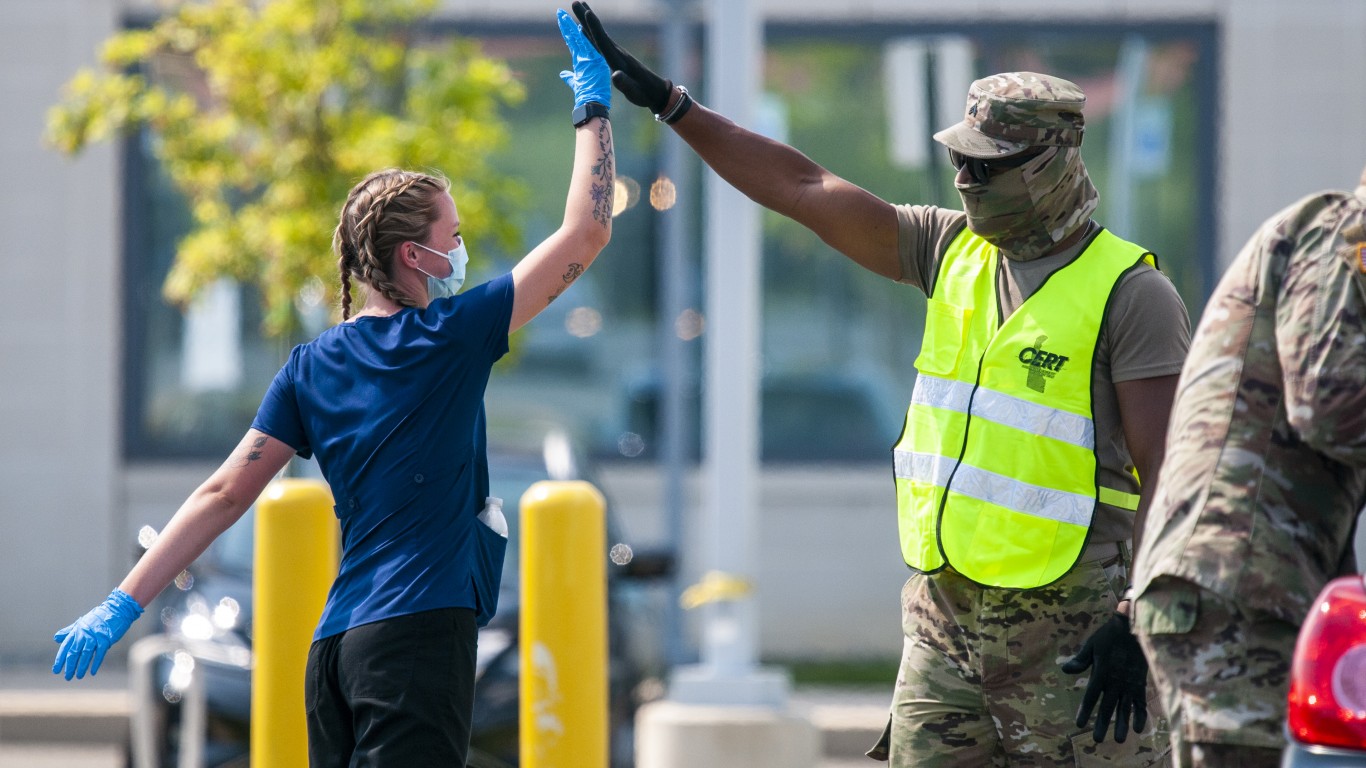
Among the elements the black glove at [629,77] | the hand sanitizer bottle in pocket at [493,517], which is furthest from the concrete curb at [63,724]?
the black glove at [629,77]

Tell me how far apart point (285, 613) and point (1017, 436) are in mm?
2366

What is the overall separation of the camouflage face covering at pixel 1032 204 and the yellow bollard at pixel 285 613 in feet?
7.42

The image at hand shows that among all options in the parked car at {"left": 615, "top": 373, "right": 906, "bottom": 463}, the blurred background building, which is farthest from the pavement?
the parked car at {"left": 615, "top": 373, "right": 906, "bottom": 463}

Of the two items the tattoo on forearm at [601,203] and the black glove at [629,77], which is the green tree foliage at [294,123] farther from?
the tattoo on forearm at [601,203]

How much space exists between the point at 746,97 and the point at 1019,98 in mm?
3626

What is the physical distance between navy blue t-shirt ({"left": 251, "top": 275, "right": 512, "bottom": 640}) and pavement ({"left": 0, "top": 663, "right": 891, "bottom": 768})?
471 centimetres

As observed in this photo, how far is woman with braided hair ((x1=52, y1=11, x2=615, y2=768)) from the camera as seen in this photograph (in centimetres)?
332

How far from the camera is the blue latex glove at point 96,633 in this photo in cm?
351

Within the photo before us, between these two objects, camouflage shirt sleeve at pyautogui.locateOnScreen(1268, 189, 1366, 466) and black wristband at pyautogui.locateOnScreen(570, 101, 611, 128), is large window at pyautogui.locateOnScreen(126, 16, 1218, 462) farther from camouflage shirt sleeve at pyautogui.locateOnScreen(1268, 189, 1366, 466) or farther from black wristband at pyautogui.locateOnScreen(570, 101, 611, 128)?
camouflage shirt sleeve at pyautogui.locateOnScreen(1268, 189, 1366, 466)

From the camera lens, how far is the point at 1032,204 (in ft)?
11.6

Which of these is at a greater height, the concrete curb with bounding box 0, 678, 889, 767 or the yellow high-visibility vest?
the yellow high-visibility vest

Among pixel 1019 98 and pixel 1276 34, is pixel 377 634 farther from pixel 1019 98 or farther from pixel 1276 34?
pixel 1276 34

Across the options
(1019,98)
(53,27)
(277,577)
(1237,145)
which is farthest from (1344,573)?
(53,27)

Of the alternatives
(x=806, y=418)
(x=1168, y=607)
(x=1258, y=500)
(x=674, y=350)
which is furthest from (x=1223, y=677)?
(x=806, y=418)
